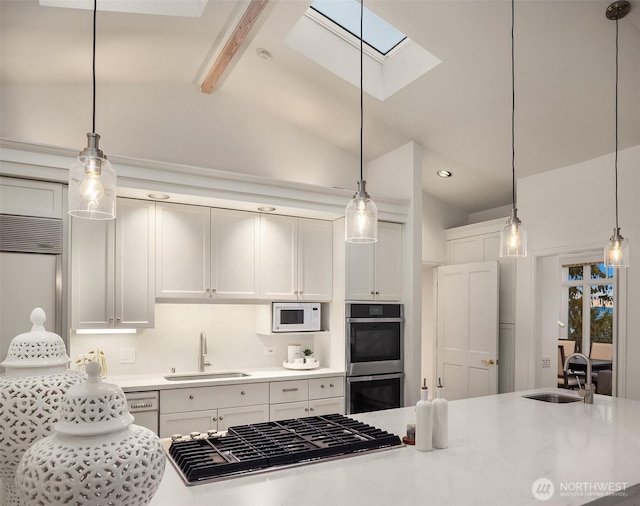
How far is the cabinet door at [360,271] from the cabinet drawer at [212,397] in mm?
1120

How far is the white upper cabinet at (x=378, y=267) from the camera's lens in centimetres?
425

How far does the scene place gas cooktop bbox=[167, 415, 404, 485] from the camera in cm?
160

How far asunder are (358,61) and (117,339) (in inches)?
117

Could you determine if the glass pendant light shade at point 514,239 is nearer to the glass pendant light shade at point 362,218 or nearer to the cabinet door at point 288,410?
the glass pendant light shade at point 362,218

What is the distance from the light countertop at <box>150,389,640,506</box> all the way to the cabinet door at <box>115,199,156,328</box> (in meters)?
2.07

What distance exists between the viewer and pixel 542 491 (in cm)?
151

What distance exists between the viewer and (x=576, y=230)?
4.02 metres

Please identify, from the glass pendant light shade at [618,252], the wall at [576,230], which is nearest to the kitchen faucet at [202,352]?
the wall at [576,230]

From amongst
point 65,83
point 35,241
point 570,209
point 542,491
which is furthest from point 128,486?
point 570,209

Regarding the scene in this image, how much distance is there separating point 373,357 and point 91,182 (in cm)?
322

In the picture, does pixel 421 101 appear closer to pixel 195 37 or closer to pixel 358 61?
pixel 358 61

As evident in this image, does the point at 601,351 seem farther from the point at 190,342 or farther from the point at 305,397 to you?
the point at 190,342

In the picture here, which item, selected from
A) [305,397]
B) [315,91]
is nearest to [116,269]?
[305,397]

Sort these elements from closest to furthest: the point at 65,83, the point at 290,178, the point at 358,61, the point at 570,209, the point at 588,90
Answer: the point at 588,90 → the point at 65,83 → the point at 358,61 → the point at 570,209 → the point at 290,178
